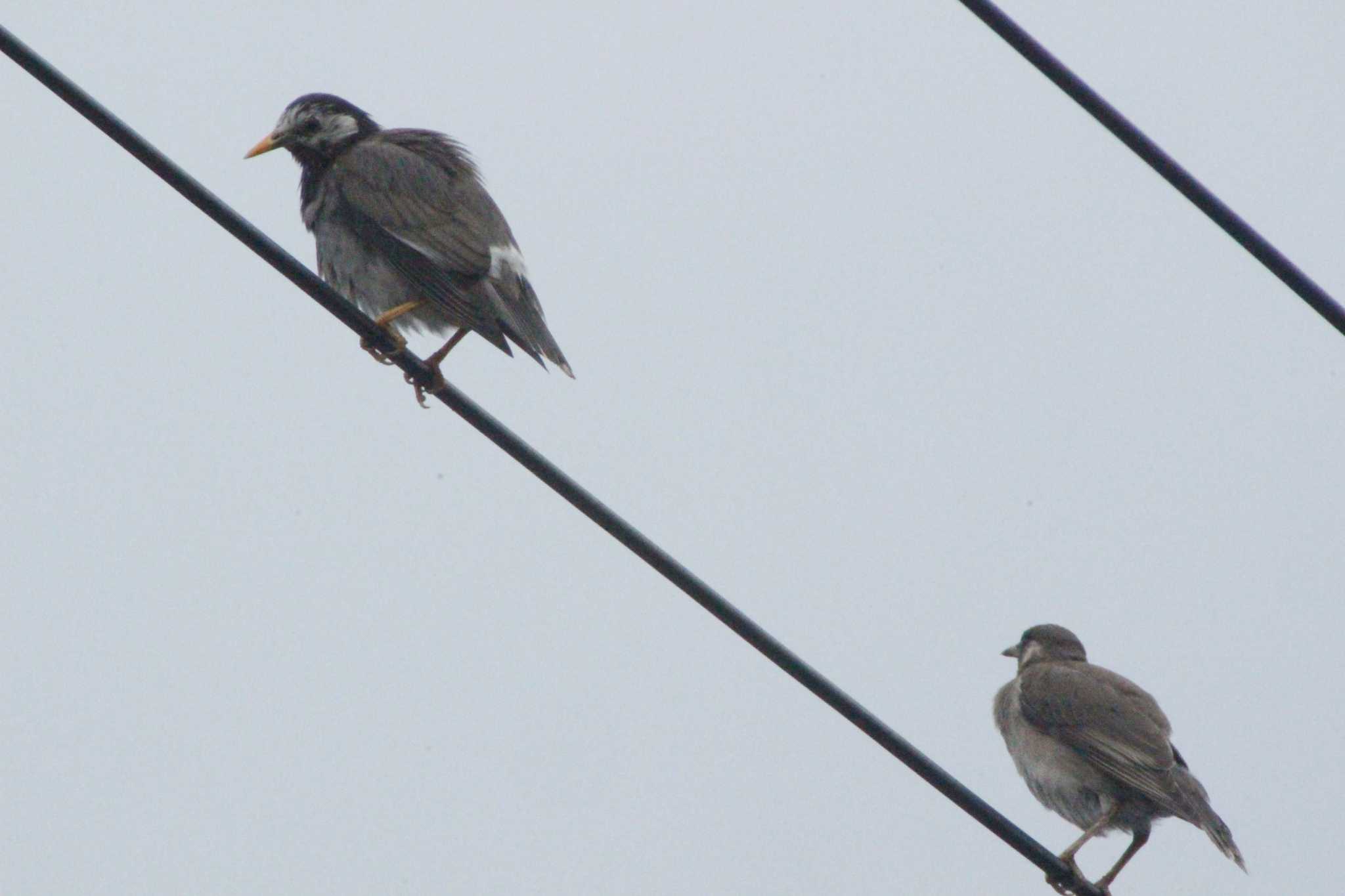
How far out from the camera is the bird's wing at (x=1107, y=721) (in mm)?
8805

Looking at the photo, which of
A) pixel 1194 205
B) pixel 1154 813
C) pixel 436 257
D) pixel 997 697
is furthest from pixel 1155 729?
pixel 1194 205

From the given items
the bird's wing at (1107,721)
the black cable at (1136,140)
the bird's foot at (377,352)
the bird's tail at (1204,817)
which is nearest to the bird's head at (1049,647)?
the bird's wing at (1107,721)

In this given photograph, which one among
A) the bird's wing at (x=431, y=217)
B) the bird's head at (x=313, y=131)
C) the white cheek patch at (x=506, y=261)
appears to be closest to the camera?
the bird's wing at (x=431, y=217)

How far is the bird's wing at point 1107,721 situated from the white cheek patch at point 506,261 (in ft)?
12.5

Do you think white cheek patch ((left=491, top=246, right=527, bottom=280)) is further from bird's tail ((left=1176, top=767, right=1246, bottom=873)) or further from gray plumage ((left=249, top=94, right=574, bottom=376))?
bird's tail ((left=1176, top=767, right=1246, bottom=873))

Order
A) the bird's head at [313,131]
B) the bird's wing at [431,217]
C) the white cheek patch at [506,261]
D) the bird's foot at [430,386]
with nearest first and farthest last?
Answer: the bird's foot at [430,386] < the bird's wing at [431,217] < the white cheek patch at [506,261] < the bird's head at [313,131]

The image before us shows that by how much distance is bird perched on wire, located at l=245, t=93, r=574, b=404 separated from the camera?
22.8ft

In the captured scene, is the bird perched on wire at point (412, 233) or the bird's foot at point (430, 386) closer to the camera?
the bird's foot at point (430, 386)

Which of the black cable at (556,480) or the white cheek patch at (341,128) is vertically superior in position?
the white cheek patch at (341,128)

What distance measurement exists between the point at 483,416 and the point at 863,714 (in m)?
1.19

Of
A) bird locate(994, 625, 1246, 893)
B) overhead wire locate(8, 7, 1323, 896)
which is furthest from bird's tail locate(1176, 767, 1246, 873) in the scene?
overhead wire locate(8, 7, 1323, 896)

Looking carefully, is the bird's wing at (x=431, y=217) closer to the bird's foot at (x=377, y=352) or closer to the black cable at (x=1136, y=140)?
the bird's foot at (x=377, y=352)

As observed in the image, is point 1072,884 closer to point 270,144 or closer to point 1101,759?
point 1101,759

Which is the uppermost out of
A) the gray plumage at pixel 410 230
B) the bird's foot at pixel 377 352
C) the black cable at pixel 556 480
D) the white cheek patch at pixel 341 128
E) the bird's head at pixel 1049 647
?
the bird's head at pixel 1049 647
